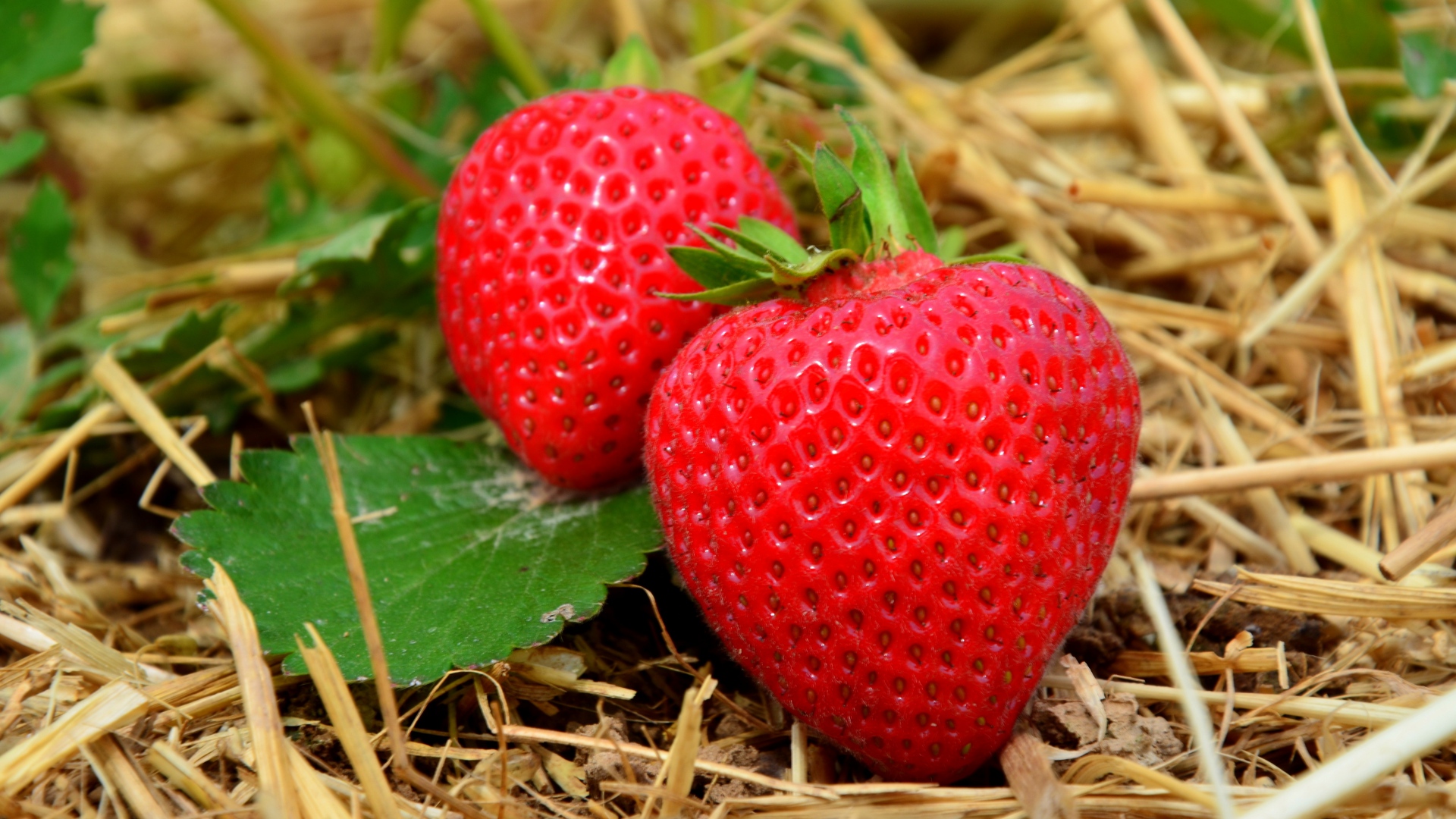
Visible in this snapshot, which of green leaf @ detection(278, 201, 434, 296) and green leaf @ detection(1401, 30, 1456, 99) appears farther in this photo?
green leaf @ detection(1401, 30, 1456, 99)

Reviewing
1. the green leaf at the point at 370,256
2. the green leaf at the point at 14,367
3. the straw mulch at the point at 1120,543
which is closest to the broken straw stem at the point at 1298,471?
the straw mulch at the point at 1120,543

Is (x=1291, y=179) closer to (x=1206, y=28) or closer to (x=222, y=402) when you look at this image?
(x=1206, y=28)

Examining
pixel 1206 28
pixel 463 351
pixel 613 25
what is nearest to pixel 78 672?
pixel 463 351

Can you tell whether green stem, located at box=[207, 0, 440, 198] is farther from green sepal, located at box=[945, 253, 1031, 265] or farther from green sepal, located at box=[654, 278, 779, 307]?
green sepal, located at box=[945, 253, 1031, 265]

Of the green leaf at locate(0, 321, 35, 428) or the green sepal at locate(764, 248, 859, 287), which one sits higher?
the green sepal at locate(764, 248, 859, 287)

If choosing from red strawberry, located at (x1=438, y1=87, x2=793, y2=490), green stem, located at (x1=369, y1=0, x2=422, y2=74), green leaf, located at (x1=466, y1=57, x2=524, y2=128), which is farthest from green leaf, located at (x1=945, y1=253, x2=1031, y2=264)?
green stem, located at (x1=369, y1=0, x2=422, y2=74)
